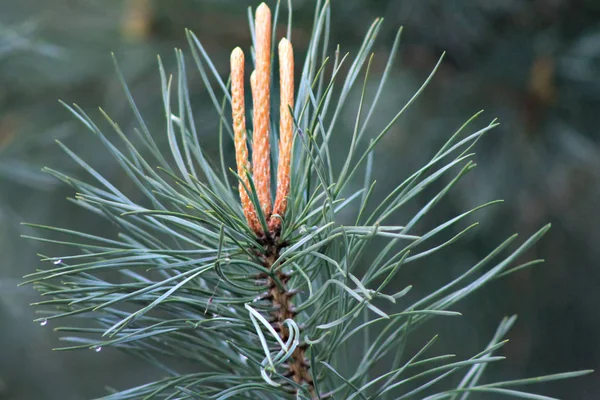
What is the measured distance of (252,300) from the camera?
0.44 m

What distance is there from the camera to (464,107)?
0.96 m

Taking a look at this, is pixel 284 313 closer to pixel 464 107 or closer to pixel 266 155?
pixel 266 155

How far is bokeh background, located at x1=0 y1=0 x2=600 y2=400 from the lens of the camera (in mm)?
914

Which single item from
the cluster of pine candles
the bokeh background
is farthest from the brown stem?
the bokeh background

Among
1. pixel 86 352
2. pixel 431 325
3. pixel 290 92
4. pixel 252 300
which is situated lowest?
pixel 86 352

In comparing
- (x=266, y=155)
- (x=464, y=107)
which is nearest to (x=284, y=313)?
(x=266, y=155)

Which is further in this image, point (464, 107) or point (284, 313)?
point (464, 107)

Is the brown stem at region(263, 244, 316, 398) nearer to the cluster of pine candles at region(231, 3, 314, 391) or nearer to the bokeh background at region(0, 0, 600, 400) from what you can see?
the cluster of pine candles at region(231, 3, 314, 391)

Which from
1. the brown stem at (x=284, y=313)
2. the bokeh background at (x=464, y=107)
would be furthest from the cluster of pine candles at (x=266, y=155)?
the bokeh background at (x=464, y=107)

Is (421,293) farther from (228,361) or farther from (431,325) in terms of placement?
(228,361)

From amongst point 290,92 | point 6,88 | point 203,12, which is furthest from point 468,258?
point 6,88

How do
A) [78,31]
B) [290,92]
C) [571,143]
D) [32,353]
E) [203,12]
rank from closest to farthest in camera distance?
[290,92], [571,143], [203,12], [78,31], [32,353]

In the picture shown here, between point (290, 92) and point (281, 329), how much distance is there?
0.49ft

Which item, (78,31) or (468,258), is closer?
(468,258)
